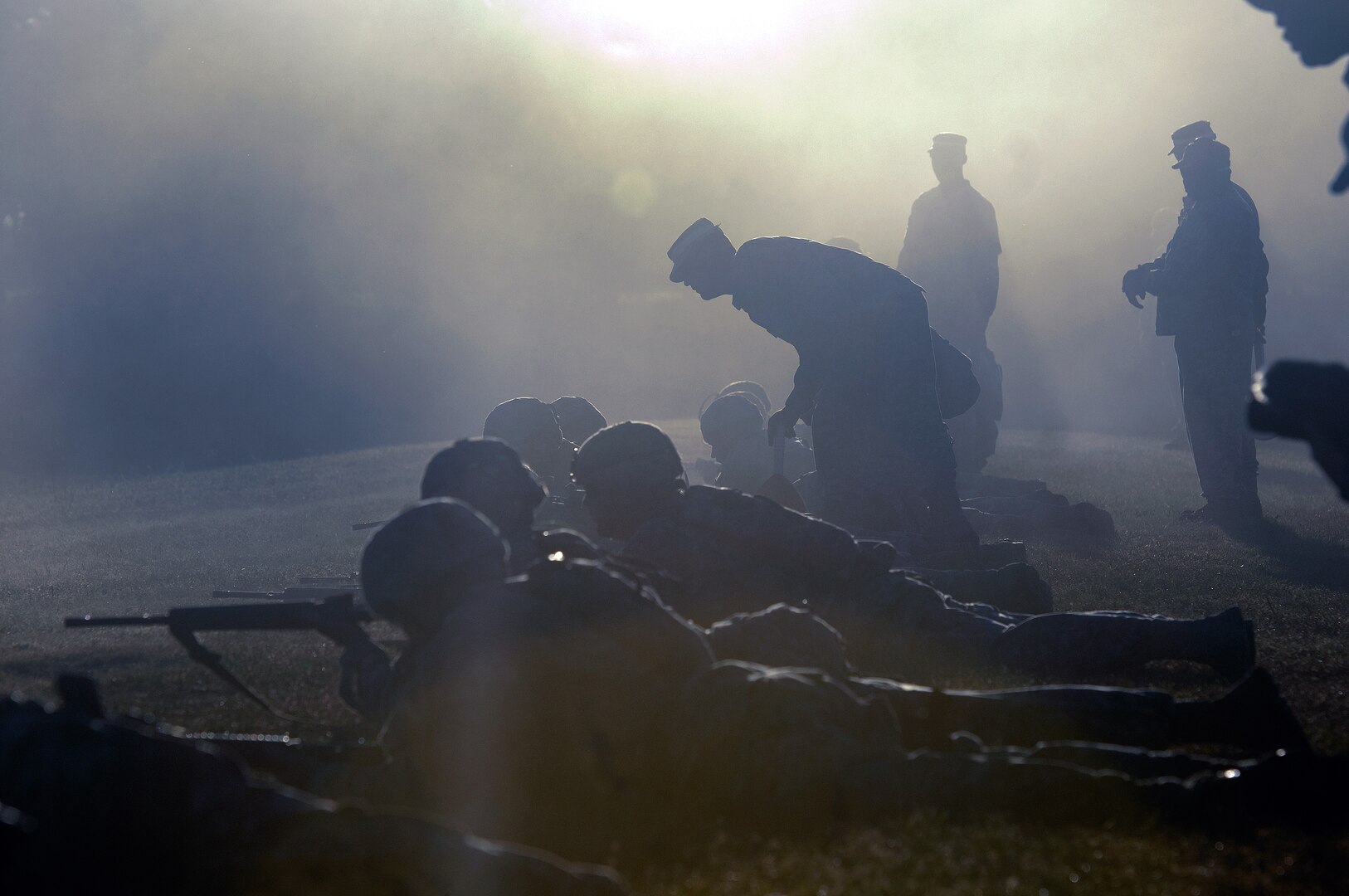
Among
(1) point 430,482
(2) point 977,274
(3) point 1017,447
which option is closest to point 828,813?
(1) point 430,482

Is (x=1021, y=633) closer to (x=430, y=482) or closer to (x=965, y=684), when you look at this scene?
(x=965, y=684)

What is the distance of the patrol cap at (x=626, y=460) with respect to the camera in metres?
8.08

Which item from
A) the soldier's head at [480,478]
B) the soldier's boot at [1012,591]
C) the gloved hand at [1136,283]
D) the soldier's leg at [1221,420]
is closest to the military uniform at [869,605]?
the soldier's boot at [1012,591]

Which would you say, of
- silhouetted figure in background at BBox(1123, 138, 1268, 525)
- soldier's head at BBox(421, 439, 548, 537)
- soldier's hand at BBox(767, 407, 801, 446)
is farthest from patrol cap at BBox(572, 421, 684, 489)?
silhouetted figure in background at BBox(1123, 138, 1268, 525)

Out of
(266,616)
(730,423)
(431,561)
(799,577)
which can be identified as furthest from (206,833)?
(730,423)

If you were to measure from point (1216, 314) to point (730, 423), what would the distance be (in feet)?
24.4

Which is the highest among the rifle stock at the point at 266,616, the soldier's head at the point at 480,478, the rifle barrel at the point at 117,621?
the soldier's head at the point at 480,478

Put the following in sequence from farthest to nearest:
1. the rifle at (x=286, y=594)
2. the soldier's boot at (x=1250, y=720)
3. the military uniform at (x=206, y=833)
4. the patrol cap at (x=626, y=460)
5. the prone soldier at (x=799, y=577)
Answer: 1. the rifle at (x=286, y=594)
2. the patrol cap at (x=626, y=460)
3. the prone soldier at (x=799, y=577)
4. the soldier's boot at (x=1250, y=720)
5. the military uniform at (x=206, y=833)

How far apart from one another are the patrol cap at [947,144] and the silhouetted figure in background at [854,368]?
521 inches

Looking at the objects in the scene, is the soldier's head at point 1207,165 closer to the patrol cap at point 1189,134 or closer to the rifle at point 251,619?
the patrol cap at point 1189,134

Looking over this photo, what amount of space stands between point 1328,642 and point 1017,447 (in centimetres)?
2203

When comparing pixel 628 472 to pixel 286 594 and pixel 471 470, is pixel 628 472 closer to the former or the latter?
pixel 471 470

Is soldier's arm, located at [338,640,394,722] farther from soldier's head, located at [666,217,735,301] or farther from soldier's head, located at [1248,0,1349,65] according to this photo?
soldier's head, located at [666,217,735,301]

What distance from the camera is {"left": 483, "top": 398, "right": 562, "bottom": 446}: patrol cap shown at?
12.5 meters
